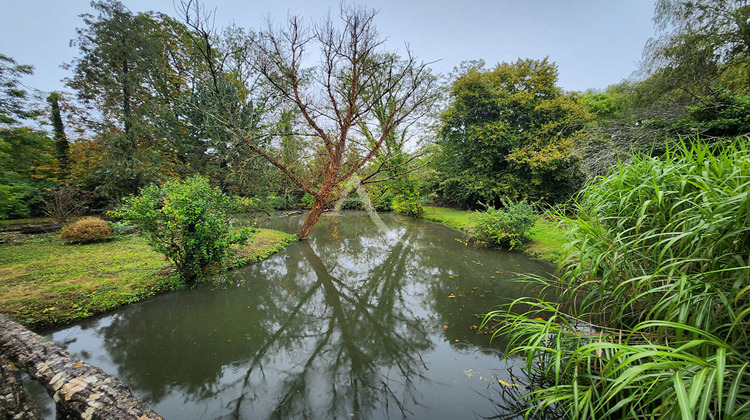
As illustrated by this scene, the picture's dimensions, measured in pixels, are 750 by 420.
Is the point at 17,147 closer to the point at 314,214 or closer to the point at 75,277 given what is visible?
the point at 75,277

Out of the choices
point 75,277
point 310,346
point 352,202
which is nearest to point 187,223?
point 75,277

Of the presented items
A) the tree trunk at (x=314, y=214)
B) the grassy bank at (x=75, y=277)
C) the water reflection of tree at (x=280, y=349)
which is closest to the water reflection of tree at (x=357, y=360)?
the water reflection of tree at (x=280, y=349)

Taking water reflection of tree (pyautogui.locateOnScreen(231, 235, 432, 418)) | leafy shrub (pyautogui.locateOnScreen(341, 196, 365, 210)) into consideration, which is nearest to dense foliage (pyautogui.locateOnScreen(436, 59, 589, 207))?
leafy shrub (pyautogui.locateOnScreen(341, 196, 365, 210))

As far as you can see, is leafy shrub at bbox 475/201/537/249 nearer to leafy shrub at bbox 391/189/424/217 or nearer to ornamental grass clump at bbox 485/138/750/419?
ornamental grass clump at bbox 485/138/750/419

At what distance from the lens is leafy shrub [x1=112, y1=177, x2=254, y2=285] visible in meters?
3.68

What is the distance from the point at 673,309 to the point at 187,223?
552 cm

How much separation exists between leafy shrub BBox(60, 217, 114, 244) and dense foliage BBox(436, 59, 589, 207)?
1489cm

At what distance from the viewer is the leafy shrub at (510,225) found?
6.78 meters

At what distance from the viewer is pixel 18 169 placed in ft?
33.0

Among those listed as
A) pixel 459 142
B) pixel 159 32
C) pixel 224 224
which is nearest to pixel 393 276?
pixel 224 224

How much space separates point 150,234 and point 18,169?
13347 mm

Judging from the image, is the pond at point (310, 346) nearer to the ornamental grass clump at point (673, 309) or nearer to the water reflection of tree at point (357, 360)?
the water reflection of tree at point (357, 360)

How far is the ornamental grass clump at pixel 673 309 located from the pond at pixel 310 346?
2.70ft

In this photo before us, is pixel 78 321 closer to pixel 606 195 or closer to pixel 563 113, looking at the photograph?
pixel 606 195
